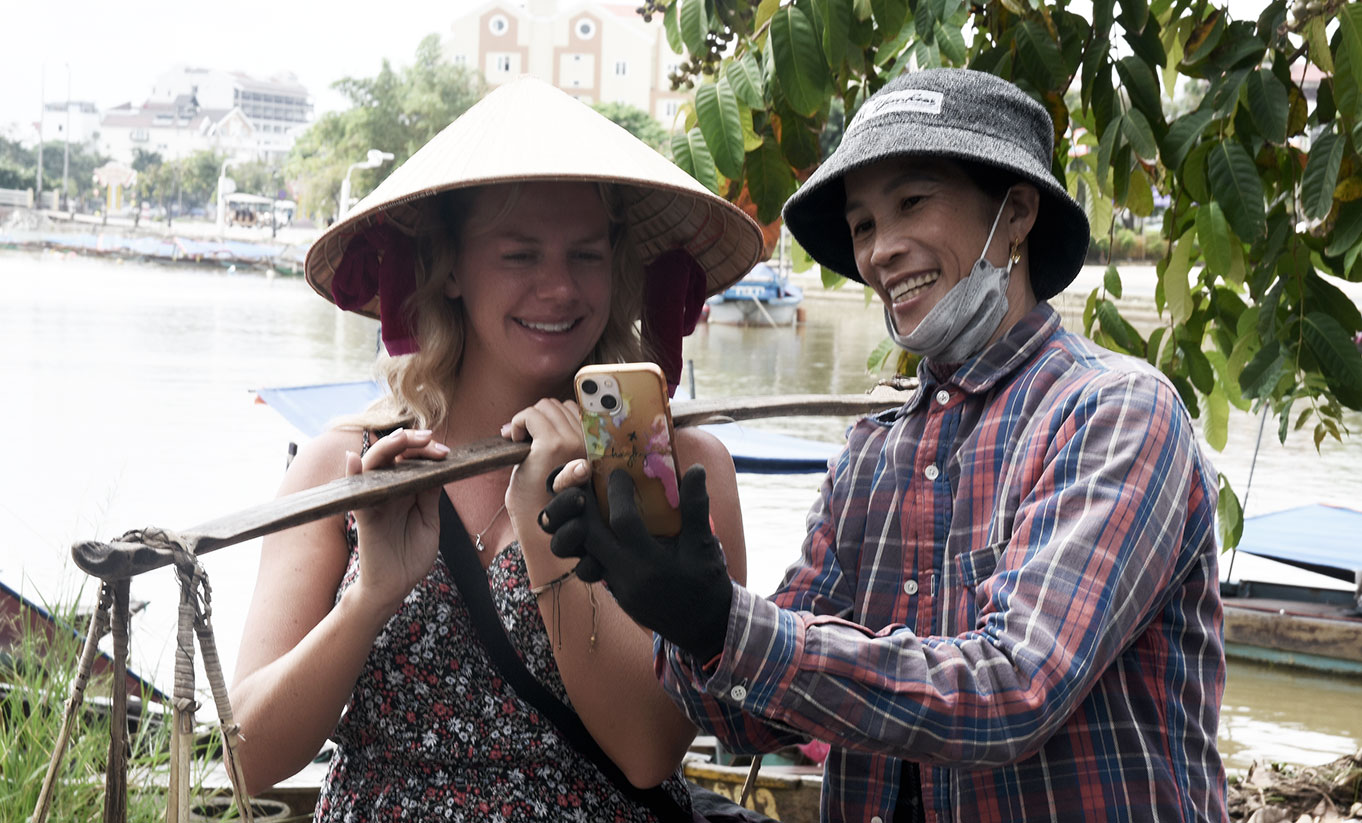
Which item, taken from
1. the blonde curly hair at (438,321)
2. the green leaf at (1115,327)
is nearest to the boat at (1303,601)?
the green leaf at (1115,327)

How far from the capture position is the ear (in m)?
1.68

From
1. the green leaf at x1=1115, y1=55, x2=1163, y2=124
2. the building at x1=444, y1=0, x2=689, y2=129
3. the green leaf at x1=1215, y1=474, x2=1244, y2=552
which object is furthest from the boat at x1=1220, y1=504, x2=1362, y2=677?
the building at x1=444, y1=0, x2=689, y2=129

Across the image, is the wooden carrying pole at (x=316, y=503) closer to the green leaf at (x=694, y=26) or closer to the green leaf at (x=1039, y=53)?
the green leaf at (x=694, y=26)

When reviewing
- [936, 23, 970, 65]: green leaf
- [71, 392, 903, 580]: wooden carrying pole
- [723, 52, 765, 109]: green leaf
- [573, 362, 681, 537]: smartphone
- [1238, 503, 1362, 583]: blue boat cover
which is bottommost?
[1238, 503, 1362, 583]: blue boat cover

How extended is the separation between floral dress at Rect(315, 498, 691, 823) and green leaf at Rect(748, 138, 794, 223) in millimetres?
972

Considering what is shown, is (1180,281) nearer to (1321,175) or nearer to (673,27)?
(1321,175)

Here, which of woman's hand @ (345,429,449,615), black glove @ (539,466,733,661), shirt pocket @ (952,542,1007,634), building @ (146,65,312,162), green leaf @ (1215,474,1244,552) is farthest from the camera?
building @ (146,65,312,162)

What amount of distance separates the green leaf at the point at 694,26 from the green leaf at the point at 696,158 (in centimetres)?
15

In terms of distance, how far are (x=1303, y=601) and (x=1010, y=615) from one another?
29.3ft

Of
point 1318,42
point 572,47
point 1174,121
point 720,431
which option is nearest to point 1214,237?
point 1174,121

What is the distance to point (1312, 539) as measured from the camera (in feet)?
29.6

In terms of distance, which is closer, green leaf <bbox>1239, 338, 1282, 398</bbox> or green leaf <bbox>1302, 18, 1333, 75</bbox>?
green leaf <bbox>1302, 18, 1333, 75</bbox>

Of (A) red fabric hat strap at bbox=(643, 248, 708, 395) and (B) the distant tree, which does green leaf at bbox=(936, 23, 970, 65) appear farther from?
(B) the distant tree

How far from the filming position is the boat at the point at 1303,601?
27.1 ft
